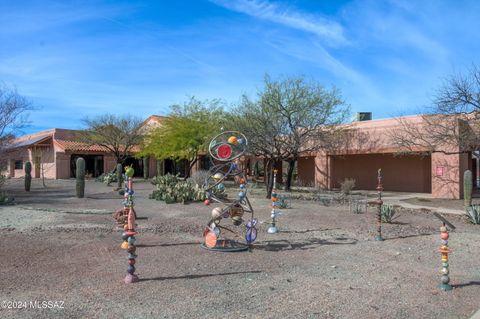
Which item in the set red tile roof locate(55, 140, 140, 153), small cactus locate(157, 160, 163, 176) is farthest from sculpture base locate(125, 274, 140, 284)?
red tile roof locate(55, 140, 140, 153)

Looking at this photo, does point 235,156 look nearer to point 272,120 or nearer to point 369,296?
point 369,296

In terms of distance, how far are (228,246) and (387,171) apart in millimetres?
20891

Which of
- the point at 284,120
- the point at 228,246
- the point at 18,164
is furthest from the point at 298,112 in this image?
the point at 18,164

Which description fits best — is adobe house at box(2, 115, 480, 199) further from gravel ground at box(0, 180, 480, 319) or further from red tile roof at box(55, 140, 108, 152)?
gravel ground at box(0, 180, 480, 319)

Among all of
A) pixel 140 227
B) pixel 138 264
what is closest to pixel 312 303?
pixel 138 264

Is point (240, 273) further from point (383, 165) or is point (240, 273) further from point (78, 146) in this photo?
point (78, 146)

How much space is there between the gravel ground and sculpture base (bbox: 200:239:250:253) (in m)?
0.21

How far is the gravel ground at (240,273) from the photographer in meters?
5.11

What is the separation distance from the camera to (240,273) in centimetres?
662

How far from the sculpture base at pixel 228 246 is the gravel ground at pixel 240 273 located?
8.2 inches

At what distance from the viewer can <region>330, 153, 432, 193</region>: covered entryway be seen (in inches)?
1003

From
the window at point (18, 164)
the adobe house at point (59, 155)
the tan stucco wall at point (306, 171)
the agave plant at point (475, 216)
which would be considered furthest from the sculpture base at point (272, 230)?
the window at point (18, 164)

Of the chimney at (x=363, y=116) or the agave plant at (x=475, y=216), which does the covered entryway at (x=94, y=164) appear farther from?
the agave plant at (x=475, y=216)

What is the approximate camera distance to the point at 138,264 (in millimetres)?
6996
